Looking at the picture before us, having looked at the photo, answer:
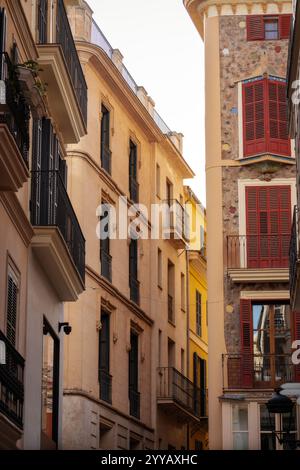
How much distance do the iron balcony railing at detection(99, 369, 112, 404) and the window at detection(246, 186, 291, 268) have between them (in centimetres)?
558

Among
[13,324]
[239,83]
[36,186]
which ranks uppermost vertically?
[239,83]

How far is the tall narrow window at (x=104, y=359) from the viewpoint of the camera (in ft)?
125

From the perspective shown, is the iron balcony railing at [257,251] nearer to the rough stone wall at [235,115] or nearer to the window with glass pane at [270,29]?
the rough stone wall at [235,115]

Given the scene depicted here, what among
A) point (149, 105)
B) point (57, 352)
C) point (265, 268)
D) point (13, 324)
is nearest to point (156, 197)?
point (149, 105)

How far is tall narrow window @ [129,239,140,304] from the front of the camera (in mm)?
42419

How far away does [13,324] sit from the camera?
20.6 metres

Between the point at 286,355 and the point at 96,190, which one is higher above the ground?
the point at 96,190

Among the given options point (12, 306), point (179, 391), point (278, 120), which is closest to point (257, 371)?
point (278, 120)

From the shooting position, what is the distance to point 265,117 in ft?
124

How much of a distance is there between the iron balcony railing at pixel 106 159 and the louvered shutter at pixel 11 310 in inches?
769

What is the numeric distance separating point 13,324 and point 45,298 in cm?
325

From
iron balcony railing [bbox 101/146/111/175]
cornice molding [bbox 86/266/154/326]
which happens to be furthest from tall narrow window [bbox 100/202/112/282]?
iron balcony railing [bbox 101/146/111/175]

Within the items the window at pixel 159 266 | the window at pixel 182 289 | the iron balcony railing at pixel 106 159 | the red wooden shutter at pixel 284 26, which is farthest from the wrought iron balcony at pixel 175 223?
the red wooden shutter at pixel 284 26

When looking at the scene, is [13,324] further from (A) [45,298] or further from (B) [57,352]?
(B) [57,352]
